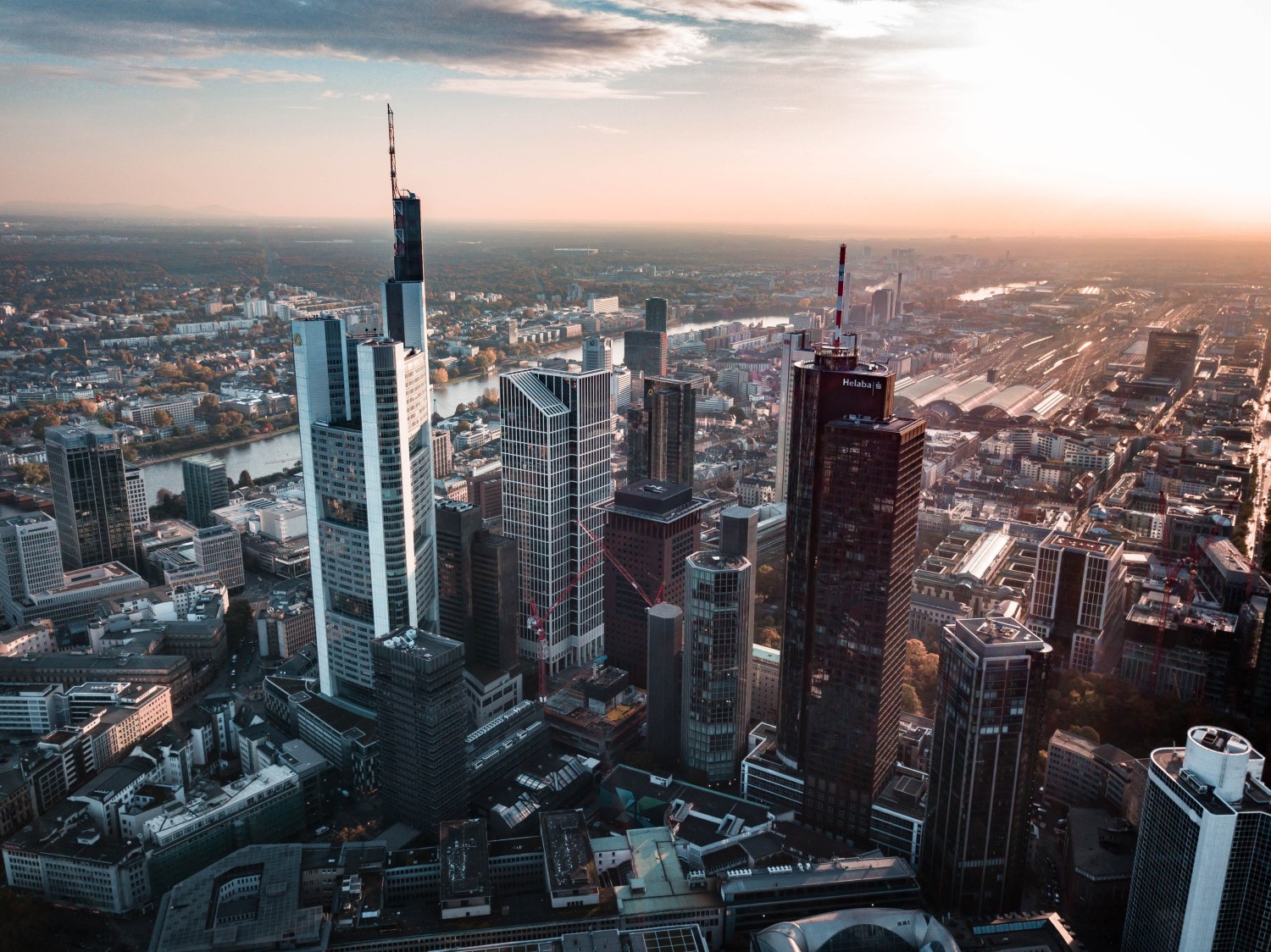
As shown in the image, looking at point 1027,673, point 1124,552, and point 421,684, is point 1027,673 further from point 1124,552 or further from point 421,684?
point 1124,552

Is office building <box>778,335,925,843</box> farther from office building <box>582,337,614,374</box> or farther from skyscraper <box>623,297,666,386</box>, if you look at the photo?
skyscraper <box>623,297,666,386</box>

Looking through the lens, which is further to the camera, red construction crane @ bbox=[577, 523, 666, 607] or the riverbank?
the riverbank

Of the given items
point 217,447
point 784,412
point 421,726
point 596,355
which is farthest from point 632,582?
point 217,447

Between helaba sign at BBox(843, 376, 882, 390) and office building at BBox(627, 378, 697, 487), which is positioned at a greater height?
helaba sign at BBox(843, 376, 882, 390)

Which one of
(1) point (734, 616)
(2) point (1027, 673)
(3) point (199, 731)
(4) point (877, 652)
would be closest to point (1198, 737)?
(2) point (1027, 673)

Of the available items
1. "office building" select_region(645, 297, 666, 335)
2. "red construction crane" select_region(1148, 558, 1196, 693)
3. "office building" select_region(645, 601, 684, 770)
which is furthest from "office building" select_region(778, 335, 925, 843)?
"office building" select_region(645, 297, 666, 335)

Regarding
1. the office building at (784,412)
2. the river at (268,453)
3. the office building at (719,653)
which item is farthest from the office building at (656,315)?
the office building at (719,653)

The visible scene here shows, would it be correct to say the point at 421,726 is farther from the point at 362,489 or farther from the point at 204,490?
the point at 204,490
